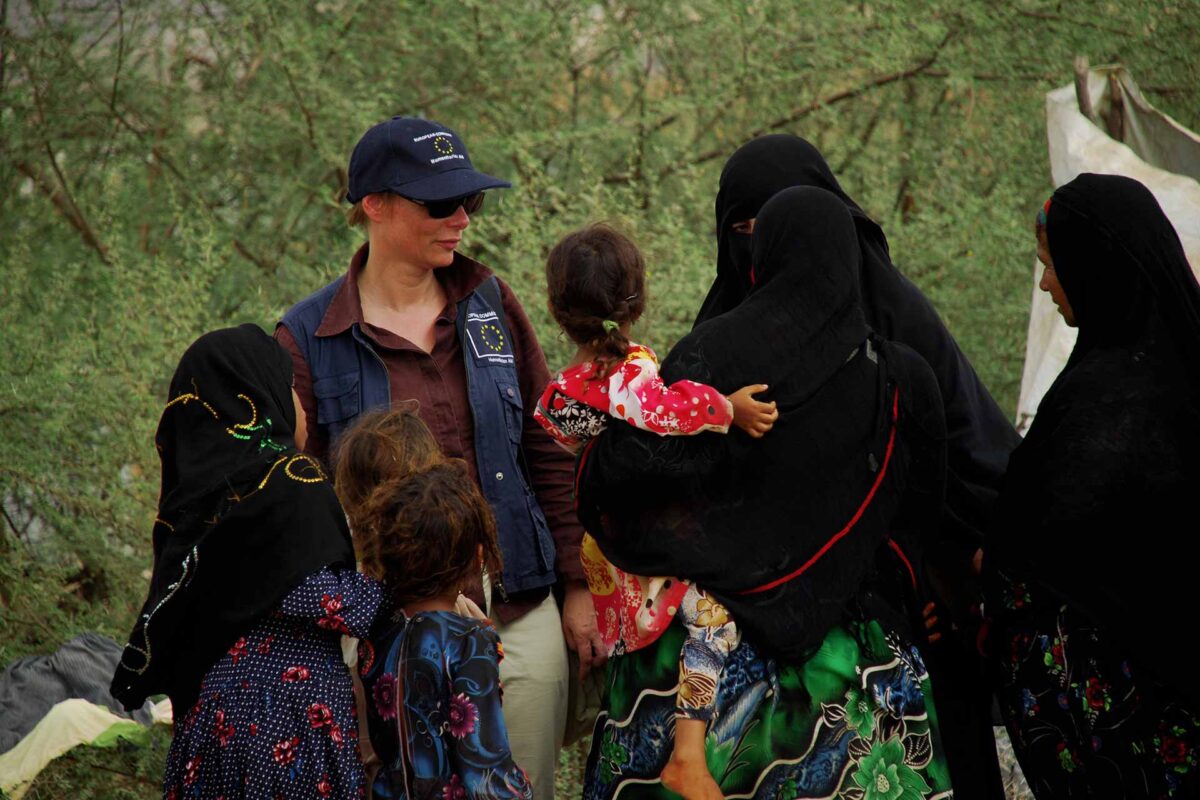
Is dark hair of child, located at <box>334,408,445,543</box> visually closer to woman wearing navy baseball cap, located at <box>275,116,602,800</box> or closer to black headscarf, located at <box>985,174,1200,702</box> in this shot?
woman wearing navy baseball cap, located at <box>275,116,602,800</box>

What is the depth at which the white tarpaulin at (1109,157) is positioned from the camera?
15.7 feet

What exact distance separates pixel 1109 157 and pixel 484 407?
315 centimetres

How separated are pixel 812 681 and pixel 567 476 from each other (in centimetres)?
81

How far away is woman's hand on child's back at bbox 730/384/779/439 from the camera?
2.41 meters

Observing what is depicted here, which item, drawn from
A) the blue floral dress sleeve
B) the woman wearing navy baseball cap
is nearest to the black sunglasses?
the woman wearing navy baseball cap

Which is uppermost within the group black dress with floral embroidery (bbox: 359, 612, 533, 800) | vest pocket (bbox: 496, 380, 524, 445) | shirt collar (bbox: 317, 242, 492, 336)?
shirt collar (bbox: 317, 242, 492, 336)

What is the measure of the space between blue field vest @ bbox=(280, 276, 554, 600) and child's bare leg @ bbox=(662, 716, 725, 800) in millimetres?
627

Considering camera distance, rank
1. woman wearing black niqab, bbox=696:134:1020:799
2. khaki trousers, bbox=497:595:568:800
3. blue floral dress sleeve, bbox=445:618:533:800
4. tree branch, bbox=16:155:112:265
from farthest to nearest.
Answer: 1. tree branch, bbox=16:155:112:265
2. khaki trousers, bbox=497:595:568:800
3. woman wearing black niqab, bbox=696:134:1020:799
4. blue floral dress sleeve, bbox=445:618:533:800

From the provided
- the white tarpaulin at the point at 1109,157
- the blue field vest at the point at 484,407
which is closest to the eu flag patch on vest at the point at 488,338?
the blue field vest at the point at 484,407

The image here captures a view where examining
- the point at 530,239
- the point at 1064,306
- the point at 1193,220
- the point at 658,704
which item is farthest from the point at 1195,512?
the point at 530,239

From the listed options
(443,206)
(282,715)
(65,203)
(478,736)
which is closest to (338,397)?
(443,206)

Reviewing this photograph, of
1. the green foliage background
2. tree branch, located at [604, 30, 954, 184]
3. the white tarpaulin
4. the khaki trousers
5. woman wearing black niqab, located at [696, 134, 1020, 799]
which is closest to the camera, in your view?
woman wearing black niqab, located at [696, 134, 1020, 799]

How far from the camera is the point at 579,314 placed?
8.59ft

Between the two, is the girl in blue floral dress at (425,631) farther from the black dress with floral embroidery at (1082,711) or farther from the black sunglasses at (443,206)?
the black dress with floral embroidery at (1082,711)
